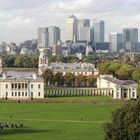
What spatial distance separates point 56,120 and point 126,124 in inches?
829

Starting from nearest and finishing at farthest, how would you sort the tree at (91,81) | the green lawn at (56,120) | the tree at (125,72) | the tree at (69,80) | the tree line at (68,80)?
the green lawn at (56,120), the tree line at (68,80), the tree at (69,80), the tree at (91,81), the tree at (125,72)

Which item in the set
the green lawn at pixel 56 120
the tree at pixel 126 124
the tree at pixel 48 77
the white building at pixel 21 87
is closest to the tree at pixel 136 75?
the tree at pixel 48 77

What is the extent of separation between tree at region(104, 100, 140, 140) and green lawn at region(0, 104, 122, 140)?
735cm

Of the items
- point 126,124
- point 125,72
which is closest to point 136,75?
point 125,72

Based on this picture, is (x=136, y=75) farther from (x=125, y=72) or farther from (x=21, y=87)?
(x=21, y=87)

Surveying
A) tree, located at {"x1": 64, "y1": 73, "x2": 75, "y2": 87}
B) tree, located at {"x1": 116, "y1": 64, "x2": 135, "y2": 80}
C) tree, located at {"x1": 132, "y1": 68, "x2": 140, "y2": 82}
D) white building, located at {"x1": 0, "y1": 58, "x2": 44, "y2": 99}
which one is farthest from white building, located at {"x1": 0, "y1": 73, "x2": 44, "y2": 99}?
tree, located at {"x1": 116, "y1": 64, "x2": 135, "y2": 80}

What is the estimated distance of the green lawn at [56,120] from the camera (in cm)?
3981

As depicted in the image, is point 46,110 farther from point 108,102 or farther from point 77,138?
point 77,138

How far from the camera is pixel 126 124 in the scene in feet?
100

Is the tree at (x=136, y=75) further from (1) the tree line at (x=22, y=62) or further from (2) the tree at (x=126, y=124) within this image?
(2) the tree at (x=126, y=124)

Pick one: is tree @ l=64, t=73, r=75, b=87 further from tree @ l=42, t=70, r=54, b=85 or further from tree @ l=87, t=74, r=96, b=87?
tree @ l=87, t=74, r=96, b=87

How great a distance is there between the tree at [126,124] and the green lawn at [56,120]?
24.1 feet

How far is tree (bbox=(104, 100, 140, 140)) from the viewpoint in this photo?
30.1 meters

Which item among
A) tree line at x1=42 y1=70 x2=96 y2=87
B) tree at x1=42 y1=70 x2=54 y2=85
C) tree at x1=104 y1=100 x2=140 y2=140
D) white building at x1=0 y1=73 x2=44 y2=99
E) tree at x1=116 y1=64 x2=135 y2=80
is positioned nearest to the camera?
tree at x1=104 y1=100 x2=140 y2=140
